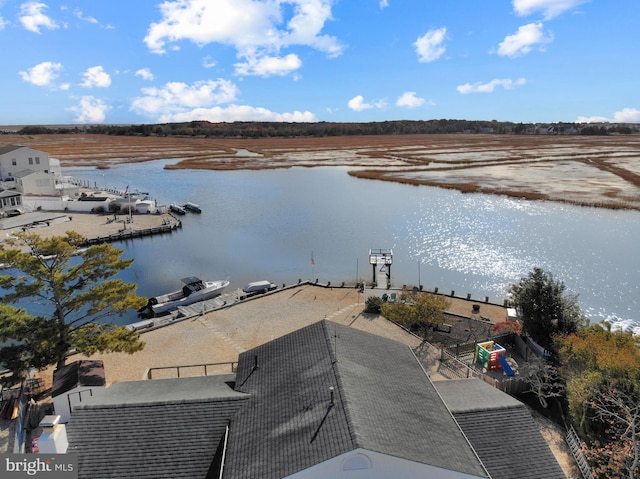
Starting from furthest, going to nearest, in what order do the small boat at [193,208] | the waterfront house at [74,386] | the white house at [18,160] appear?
1. the white house at [18,160]
2. the small boat at [193,208]
3. the waterfront house at [74,386]

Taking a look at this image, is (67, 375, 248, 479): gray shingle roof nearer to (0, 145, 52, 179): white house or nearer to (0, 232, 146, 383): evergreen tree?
(0, 232, 146, 383): evergreen tree

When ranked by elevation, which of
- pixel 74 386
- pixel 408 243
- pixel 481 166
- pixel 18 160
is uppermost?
pixel 18 160

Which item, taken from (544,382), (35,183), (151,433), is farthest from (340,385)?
(35,183)

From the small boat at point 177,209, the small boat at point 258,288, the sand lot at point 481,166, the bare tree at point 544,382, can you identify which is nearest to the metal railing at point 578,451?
the bare tree at point 544,382

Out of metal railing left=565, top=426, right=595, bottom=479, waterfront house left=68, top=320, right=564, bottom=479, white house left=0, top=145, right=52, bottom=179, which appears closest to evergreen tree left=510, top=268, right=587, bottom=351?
metal railing left=565, top=426, right=595, bottom=479

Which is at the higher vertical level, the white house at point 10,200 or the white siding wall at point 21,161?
the white siding wall at point 21,161

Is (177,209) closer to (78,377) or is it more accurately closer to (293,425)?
(78,377)

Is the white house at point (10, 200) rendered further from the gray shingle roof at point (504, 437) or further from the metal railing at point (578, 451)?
the metal railing at point (578, 451)
